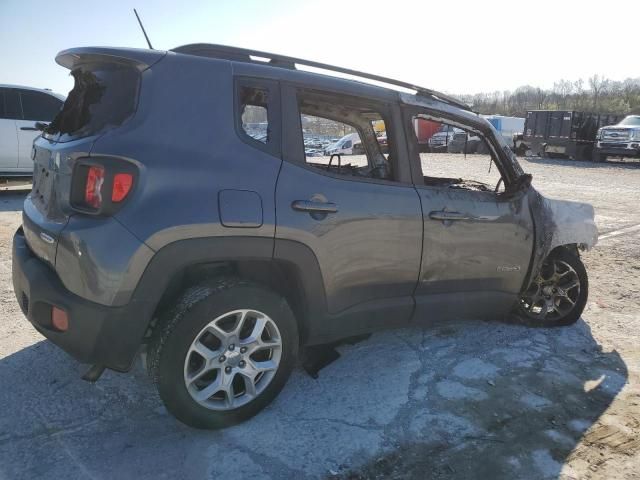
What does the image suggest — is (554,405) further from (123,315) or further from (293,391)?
(123,315)

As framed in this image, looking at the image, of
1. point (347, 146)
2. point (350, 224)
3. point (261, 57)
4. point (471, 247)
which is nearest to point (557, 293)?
point (471, 247)

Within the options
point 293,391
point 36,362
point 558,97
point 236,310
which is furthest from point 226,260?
point 558,97

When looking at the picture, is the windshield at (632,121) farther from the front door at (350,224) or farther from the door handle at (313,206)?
the door handle at (313,206)

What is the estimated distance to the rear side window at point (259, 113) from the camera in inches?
103

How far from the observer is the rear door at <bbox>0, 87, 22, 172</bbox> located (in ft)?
27.3

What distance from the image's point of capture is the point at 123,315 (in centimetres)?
233

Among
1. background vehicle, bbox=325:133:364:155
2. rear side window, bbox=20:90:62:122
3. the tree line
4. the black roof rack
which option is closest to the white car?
rear side window, bbox=20:90:62:122

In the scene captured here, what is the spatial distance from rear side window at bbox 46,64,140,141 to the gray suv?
0.01 meters

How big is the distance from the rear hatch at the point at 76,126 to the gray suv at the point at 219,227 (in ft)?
0.04

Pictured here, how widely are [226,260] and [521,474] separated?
1742 millimetres

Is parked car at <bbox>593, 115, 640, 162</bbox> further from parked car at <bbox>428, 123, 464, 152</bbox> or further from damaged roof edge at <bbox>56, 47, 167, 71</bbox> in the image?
damaged roof edge at <bbox>56, 47, 167, 71</bbox>

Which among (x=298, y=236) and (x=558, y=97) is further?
(x=558, y=97)

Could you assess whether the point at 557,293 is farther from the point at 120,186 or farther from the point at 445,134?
the point at 120,186

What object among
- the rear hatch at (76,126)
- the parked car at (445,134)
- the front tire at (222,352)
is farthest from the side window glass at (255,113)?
the parked car at (445,134)
